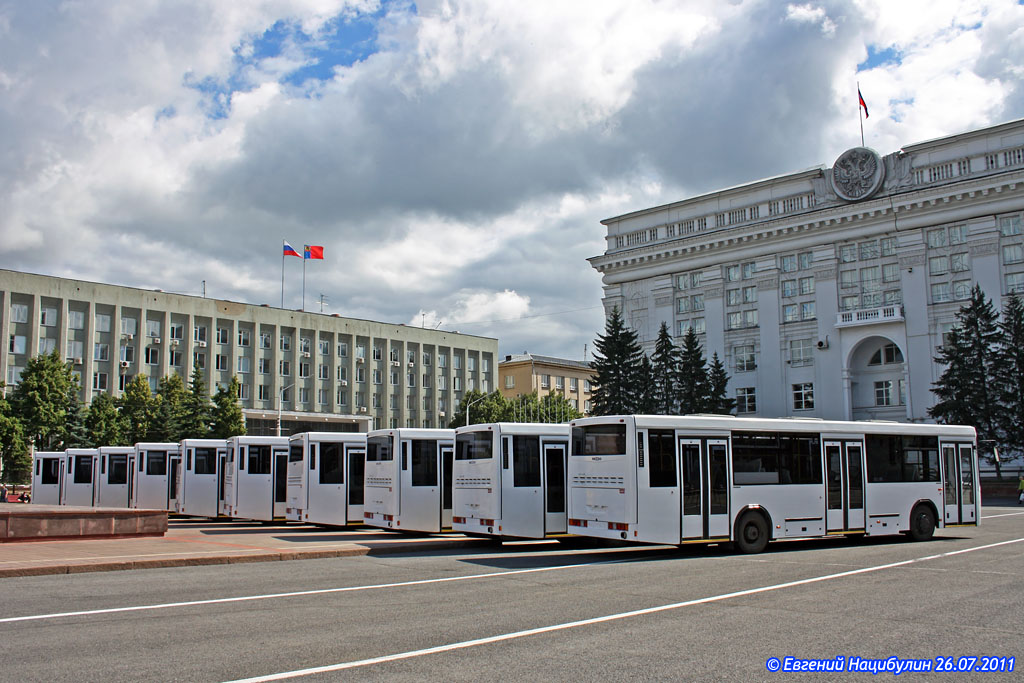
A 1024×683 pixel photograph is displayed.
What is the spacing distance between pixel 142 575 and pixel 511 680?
9.66m

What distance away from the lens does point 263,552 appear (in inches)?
675

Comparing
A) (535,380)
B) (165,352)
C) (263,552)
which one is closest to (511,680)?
(263,552)

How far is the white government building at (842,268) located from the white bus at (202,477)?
165 feet

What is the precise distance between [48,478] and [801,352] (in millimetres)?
53075

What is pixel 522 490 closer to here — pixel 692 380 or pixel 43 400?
pixel 692 380

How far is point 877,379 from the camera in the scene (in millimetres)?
66688

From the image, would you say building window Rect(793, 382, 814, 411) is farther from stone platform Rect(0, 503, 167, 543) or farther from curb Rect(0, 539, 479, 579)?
stone platform Rect(0, 503, 167, 543)

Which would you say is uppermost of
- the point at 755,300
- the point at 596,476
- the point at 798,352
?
the point at 755,300

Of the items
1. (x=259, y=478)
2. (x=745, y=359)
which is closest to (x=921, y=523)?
(x=259, y=478)

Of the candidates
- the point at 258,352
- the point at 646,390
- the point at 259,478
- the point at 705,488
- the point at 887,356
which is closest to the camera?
the point at 705,488

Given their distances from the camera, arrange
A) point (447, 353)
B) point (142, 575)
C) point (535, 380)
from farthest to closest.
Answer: point (535, 380)
point (447, 353)
point (142, 575)

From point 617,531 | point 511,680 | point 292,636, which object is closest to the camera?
point 511,680

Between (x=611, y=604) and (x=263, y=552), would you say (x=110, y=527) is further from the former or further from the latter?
(x=611, y=604)

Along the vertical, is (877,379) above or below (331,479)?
above
